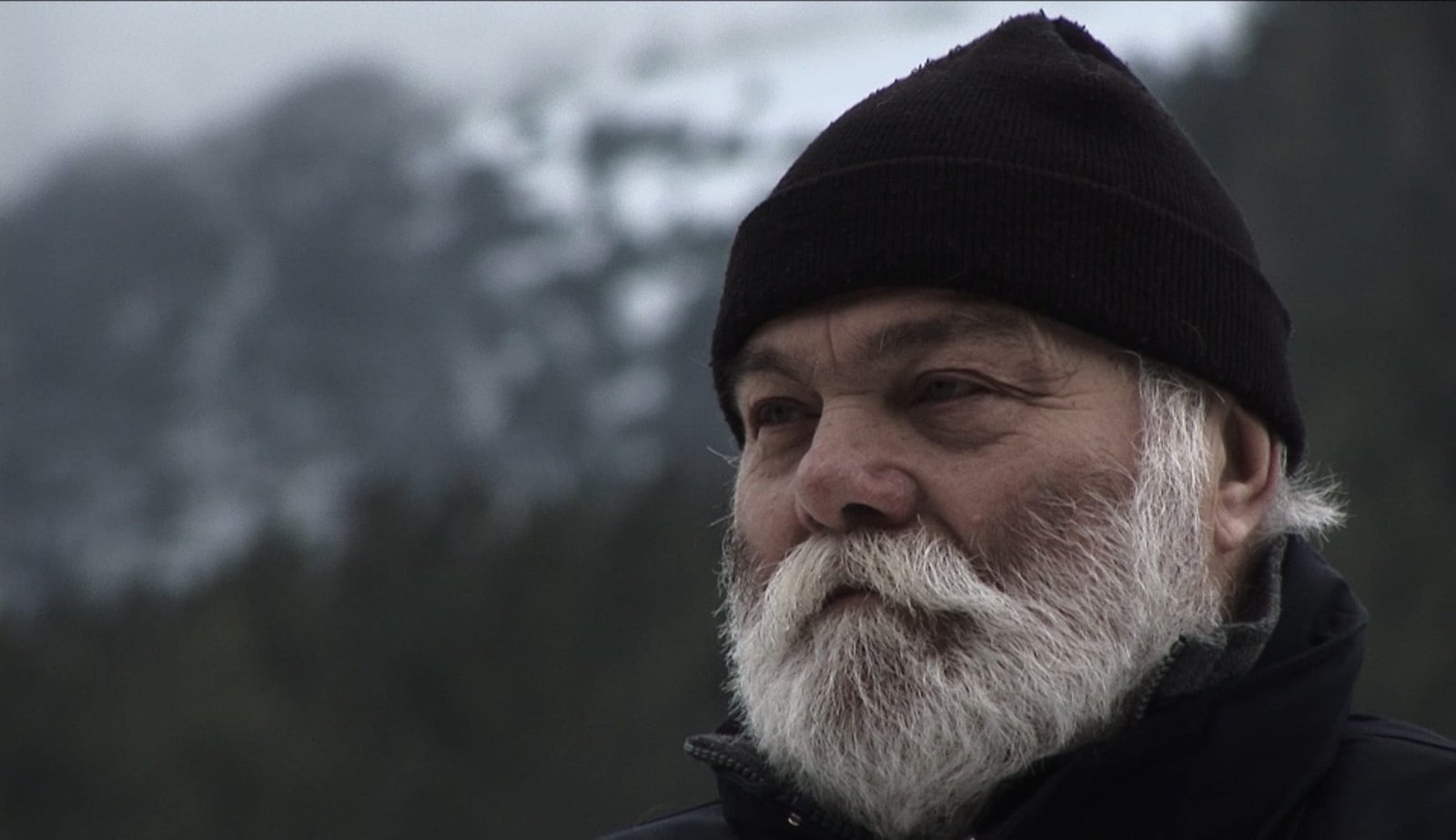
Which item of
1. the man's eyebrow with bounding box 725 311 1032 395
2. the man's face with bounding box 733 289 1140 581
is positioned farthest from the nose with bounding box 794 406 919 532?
the man's eyebrow with bounding box 725 311 1032 395

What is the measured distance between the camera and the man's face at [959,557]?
2.33 meters

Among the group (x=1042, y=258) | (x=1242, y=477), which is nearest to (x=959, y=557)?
(x=1042, y=258)

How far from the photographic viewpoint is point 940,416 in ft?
7.95

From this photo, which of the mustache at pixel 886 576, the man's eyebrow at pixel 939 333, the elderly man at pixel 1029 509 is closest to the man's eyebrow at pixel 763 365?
the elderly man at pixel 1029 509

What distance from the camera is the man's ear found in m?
2.57

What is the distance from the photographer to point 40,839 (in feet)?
94.8

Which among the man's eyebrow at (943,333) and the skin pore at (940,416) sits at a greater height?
the man's eyebrow at (943,333)

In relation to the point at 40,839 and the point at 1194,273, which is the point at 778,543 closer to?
the point at 1194,273

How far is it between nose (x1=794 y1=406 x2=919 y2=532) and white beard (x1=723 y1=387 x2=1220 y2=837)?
2 cm

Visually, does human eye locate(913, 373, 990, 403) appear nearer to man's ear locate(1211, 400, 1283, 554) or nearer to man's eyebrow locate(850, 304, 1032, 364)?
man's eyebrow locate(850, 304, 1032, 364)

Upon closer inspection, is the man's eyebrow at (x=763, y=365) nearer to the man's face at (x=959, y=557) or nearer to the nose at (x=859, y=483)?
the man's face at (x=959, y=557)

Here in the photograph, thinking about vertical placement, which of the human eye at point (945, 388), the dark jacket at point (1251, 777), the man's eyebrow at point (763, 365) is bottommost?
the dark jacket at point (1251, 777)

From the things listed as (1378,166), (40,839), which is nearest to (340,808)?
(40,839)

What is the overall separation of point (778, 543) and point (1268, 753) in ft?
2.16
